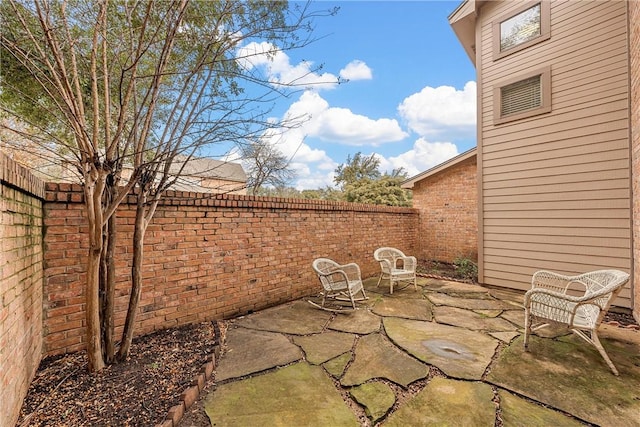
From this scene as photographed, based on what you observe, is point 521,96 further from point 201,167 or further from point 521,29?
point 201,167

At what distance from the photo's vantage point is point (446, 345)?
2.81 m

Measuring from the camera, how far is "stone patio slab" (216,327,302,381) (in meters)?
2.34

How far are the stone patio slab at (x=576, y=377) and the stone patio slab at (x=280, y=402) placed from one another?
1394 mm

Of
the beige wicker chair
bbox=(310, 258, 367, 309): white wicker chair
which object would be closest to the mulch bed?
bbox=(310, 258, 367, 309): white wicker chair

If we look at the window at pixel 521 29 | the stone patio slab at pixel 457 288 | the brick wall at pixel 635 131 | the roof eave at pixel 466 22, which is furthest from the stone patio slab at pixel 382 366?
the roof eave at pixel 466 22

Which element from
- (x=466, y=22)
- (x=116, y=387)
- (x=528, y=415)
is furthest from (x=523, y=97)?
(x=116, y=387)

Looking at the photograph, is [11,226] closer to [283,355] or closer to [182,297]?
[182,297]

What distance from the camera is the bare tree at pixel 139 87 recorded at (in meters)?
1.92

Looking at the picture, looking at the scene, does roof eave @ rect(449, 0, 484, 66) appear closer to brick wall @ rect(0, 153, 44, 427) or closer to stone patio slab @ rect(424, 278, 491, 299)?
stone patio slab @ rect(424, 278, 491, 299)

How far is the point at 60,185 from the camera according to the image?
2309mm

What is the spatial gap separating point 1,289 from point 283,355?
2062mm

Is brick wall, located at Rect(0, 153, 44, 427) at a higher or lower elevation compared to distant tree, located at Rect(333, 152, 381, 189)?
lower

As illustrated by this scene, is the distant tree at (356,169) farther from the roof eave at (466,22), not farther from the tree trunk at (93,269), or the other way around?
the tree trunk at (93,269)

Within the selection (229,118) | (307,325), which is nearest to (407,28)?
(229,118)
